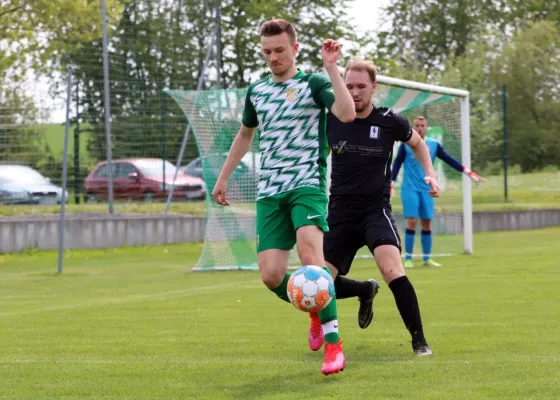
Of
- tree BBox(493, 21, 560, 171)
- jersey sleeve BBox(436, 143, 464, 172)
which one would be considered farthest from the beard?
tree BBox(493, 21, 560, 171)

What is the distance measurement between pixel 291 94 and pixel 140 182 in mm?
15024

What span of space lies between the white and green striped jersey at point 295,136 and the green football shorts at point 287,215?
2.0 inches

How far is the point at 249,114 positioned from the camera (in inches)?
312

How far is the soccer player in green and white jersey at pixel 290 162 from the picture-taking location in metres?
7.33

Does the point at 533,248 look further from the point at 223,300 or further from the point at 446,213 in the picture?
the point at 223,300

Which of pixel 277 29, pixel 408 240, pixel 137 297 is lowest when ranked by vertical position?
pixel 137 297

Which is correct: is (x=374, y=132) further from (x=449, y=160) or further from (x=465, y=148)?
(x=465, y=148)

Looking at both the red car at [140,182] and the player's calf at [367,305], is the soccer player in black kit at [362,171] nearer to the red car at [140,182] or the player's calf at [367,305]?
the player's calf at [367,305]

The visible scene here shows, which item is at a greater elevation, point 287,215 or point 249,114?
point 249,114

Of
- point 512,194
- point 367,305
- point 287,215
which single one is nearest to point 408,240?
point 367,305

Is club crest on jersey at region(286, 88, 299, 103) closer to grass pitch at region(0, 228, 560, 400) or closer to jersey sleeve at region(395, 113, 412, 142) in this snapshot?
jersey sleeve at region(395, 113, 412, 142)

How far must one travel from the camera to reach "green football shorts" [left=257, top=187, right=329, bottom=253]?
7324 mm

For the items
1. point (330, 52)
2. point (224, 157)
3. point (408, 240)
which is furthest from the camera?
point (224, 157)

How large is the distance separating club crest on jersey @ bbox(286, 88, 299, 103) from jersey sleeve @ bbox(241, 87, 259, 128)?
0.43 meters
